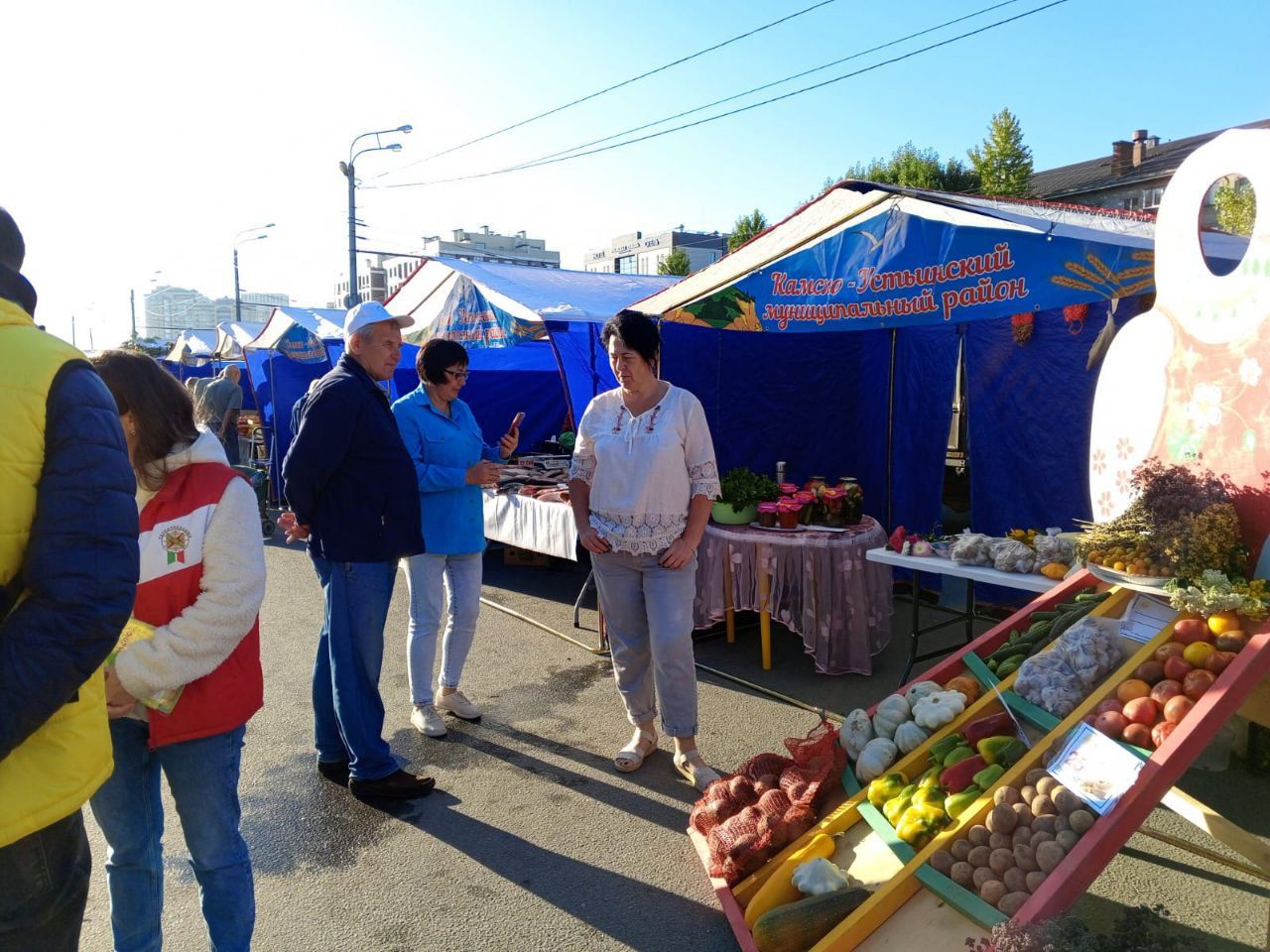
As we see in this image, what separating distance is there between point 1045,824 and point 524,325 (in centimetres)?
568

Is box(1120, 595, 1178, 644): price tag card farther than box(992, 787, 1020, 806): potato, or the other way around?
box(1120, 595, 1178, 644): price tag card

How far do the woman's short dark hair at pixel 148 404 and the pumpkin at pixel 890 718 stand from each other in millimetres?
2513

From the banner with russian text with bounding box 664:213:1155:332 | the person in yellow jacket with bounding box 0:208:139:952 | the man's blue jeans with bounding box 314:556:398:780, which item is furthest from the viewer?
the banner with russian text with bounding box 664:213:1155:332

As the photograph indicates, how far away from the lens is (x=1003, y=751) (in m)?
2.68

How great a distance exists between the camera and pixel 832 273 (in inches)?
196

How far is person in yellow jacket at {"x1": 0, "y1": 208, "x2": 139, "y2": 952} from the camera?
1.29m

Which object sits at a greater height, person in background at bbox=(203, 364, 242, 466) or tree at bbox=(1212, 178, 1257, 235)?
tree at bbox=(1212, 178, 1257, 235)

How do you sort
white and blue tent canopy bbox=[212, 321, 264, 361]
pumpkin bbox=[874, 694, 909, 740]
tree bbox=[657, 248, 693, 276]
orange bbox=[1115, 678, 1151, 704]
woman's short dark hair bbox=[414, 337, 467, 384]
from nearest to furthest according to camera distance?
1. orange bbox=[1115, 678, 1151, 704]
2. pumpkin bbox=[874, 694, 909, 740]
3. woman's short dark hair bbox=[414, 337, 467, 384]
4. white and blue tent canopy bbox=[212, 321, 264, 361]
5. tree bbox=[657, 248, 693, 276]

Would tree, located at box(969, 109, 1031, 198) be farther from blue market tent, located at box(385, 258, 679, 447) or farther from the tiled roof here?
blue market tent, located at box(385, 258, 679, 447)

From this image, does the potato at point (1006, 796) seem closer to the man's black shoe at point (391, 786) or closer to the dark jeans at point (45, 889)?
the dark jeans at point (45, 889)

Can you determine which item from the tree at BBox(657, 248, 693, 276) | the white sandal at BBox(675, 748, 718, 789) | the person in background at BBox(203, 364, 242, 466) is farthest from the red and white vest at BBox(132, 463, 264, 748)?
the tree at BBox(657, 248, 693, 276)

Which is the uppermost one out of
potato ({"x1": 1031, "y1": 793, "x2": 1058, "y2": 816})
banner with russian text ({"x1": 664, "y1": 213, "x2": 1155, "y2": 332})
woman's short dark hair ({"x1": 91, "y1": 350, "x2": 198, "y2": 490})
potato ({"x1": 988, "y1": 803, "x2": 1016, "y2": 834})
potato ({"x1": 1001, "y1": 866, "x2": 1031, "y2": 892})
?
banner with russian text ({"x1": 664, "y1": 213, "x2": 1155, "y2": 332})

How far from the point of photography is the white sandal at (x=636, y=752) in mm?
3945

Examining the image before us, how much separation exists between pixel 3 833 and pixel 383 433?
7.36 ft
